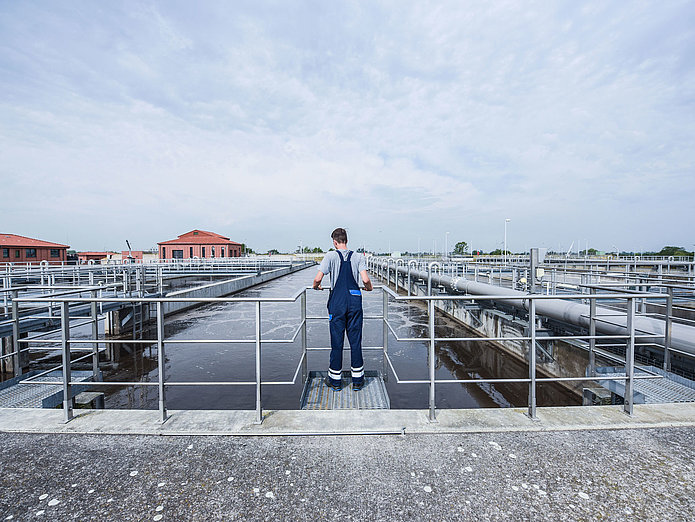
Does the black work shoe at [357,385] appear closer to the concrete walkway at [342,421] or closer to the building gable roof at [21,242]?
the concrete walkway at [342,421]

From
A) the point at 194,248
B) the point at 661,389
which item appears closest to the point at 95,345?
the point at 661,389

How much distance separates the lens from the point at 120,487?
7.00 feet

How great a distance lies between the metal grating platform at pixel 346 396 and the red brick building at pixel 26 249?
133 feet

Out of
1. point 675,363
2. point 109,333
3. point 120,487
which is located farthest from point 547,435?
point 109,333

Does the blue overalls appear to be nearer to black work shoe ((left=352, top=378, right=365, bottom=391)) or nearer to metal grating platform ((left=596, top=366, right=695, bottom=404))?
black work shoe ((left=352, top=378, right=365, bottom=391))

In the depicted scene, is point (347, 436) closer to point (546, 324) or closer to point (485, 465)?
point (485, 465)

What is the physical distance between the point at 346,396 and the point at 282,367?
4.54m

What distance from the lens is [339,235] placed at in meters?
3.75

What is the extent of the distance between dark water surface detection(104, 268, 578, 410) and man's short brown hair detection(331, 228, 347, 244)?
3430mm

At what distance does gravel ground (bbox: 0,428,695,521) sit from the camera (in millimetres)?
1954

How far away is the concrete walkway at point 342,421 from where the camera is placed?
2.79 meters

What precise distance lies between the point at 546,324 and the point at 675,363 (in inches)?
110

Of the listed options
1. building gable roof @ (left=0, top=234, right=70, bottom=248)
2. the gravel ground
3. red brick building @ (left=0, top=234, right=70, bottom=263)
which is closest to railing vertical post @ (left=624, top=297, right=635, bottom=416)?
the gravel ground

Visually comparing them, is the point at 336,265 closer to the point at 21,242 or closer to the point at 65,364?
the point at 65,364
